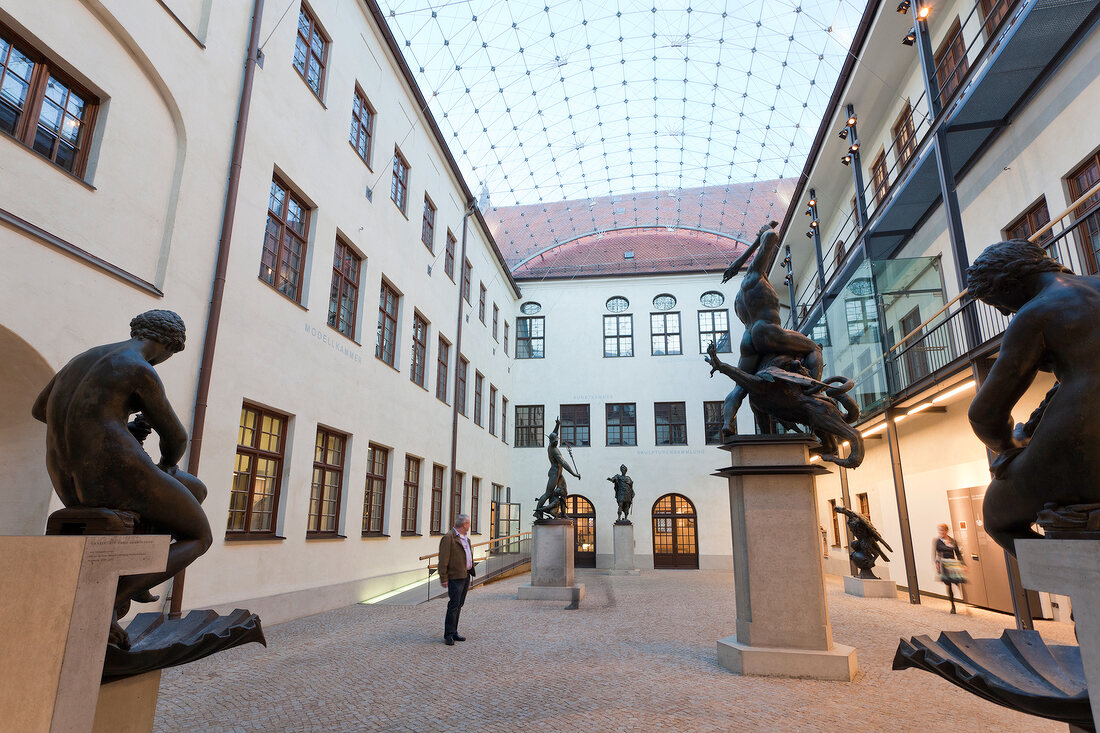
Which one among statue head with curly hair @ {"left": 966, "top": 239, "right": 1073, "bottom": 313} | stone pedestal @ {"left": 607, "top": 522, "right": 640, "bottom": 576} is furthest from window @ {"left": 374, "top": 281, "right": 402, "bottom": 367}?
statue head with curly hair @ {"left": 966, "top": 239, "right": 1073, "bottom": 313}

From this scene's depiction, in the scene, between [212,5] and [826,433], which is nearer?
[826,433]

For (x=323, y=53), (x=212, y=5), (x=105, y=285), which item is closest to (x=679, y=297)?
(x=323, y=53)

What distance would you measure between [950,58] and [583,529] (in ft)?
72.1

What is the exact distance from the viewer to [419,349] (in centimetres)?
1825

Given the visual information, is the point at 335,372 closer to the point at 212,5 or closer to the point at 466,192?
the point at 212,5

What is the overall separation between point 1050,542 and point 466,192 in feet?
72.6

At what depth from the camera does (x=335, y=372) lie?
1256 centimetres

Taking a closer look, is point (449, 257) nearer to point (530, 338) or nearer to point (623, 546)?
point (530, 338)

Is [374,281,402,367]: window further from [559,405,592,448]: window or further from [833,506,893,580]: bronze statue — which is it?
[559,405,592,448]: window

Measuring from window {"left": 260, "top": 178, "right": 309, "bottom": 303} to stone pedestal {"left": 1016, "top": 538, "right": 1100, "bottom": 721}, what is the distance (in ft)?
35.7

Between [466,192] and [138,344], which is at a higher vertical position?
[466,192]

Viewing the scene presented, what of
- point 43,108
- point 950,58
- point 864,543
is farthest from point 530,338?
point 43,108

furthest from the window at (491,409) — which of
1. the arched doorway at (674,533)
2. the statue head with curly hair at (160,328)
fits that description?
the statue head with curly hair at (160,328)

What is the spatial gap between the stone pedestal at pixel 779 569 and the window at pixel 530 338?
24475 mm
